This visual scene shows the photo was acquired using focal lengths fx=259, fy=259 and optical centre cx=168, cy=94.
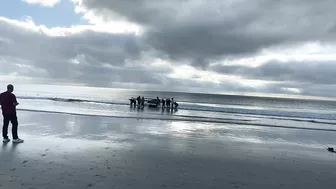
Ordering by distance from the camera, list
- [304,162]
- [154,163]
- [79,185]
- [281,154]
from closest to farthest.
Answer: [79,185] < [154,163] < [304,162] < [281,154]

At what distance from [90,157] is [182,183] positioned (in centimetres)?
320

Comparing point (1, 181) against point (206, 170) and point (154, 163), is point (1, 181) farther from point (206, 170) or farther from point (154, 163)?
point (206, 170)

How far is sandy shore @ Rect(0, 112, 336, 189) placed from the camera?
5.78 metres

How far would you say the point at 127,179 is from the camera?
5891 mm

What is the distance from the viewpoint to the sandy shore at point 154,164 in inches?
228

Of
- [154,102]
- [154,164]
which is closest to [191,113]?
[154,102]

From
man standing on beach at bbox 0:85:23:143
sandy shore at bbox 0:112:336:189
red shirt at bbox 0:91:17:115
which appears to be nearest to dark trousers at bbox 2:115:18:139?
man standing on beach at bbox 0:85:23:143

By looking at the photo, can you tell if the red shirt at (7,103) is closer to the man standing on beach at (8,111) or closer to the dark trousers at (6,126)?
the man standing on beach at (8,111)

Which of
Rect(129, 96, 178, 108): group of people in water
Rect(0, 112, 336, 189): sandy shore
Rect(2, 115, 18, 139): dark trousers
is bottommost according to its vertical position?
Rect(0, 112, 336, 189): sandy shore

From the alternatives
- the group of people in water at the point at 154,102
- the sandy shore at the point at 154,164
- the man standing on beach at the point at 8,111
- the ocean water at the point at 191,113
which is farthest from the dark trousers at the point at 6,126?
the group of people in water at the point at 154,102

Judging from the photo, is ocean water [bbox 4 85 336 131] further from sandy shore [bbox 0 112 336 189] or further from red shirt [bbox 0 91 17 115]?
red shirt [bbox 0 91 17 115]

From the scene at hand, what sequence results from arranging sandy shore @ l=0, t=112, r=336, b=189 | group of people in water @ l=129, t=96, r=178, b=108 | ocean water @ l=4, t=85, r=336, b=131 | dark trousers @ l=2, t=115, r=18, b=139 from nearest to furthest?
sandy shore @ l=0, t=112, r=336, b=189, dark trousers @ l=2, t=115, r=18, b=139, ocean water @ l=4, t=85, r=336, b=131, group of people in water @ l=129, t=96, r=178, b=108

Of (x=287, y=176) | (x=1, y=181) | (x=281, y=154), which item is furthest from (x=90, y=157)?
(x=281, y=154)

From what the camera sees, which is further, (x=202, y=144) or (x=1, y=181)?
(x=202, y=144)
